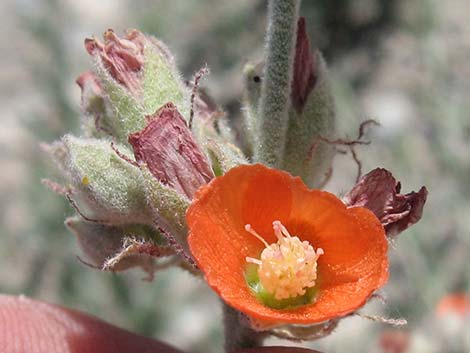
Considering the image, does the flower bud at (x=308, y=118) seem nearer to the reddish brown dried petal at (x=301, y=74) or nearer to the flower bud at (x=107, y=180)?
the reddish brown dried petal at (x=301, y=74)

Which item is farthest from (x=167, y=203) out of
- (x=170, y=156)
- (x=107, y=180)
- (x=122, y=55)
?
(x=122, y=55)

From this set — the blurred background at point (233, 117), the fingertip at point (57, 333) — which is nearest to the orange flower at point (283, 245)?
the blurred background at point (233, 117)

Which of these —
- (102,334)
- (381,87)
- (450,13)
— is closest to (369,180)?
(102,334)

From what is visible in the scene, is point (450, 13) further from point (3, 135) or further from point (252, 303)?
point (252, 303)

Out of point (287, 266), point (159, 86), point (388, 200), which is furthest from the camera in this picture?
point (159, 86)


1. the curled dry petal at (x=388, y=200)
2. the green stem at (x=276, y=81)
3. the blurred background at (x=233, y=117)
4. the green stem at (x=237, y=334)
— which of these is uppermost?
the blurred background at (x=233, y=117)

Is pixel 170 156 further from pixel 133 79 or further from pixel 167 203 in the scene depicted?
pixel 133 79
